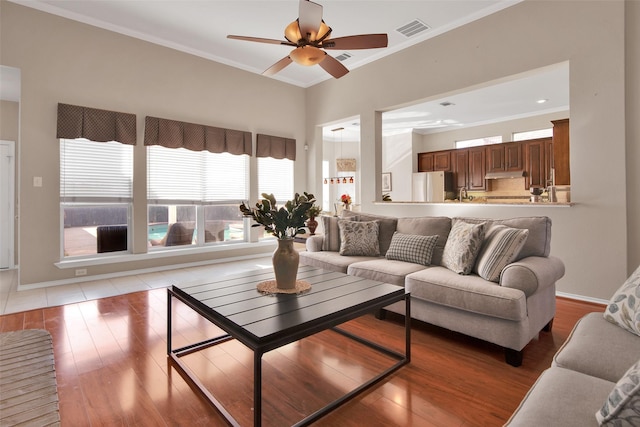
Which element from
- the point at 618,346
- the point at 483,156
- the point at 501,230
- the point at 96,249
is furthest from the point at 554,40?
the point at 96,249

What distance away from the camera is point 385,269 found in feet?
9.48

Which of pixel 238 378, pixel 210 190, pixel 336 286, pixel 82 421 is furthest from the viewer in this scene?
pixel 210 190

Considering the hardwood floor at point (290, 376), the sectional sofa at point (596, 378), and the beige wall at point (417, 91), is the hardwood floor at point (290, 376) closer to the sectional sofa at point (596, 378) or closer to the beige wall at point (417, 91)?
the sectional sofa at point (596, 378)

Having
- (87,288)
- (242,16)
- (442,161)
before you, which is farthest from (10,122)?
(442,161)

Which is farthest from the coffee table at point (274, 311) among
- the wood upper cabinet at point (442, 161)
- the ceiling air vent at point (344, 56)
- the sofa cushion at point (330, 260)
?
the wood upper cabinet at point (442, 161)

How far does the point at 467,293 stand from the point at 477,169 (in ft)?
21.9

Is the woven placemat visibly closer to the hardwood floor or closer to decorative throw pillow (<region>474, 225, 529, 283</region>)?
the hardwood floor

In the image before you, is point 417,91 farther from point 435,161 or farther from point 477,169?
point 435,161

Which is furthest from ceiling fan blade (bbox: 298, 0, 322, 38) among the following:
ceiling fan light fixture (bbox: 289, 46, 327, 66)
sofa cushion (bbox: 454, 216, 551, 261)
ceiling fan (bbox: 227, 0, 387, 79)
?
sofa cushion (bbox: 454, 216, 551, 261)

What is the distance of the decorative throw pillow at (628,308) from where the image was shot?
1.45 metres

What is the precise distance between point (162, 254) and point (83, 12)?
11.0 feet

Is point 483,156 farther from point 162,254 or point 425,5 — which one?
point 162,254

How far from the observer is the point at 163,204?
199 inches

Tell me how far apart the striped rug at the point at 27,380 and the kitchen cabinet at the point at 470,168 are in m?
8.45
